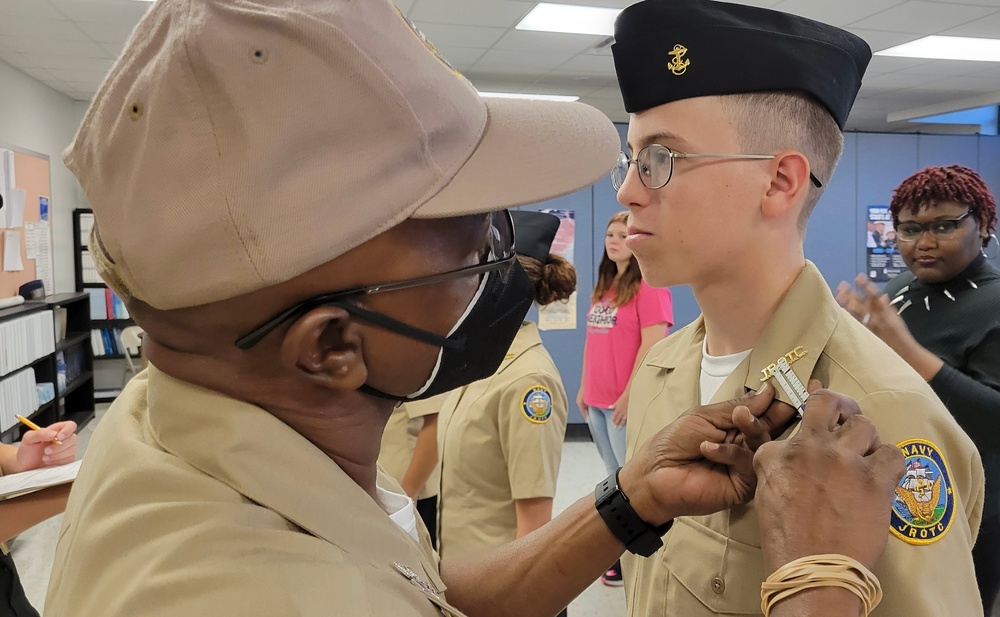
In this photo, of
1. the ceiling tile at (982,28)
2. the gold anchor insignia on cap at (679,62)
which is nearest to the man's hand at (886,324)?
the gold anchor insignia on cap at (679,62)

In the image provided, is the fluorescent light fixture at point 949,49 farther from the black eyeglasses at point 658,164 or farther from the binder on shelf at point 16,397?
the binder on shelf at point 16,397

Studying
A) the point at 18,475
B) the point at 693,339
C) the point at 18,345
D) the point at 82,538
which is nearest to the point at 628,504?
the point at 693,339

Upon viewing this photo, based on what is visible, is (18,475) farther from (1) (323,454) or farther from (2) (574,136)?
(2) (574,136)

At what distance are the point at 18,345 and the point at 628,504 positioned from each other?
17.4 ft

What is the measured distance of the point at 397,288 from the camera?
698 millimetres

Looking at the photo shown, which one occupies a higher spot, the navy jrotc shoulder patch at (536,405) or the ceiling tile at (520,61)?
the ceiling tile at (520,61)

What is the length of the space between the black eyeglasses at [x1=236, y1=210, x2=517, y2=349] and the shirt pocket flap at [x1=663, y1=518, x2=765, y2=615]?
22.8 inches

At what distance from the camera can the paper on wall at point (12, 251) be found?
557 centimetres

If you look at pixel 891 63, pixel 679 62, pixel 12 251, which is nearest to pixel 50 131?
pixel 12 251

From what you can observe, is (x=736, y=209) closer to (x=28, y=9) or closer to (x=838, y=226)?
(x=28, y=9)

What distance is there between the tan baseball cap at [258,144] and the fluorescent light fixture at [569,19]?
15.8 ft

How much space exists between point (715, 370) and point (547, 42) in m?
5.42

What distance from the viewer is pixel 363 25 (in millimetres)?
620

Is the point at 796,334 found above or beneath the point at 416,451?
above
